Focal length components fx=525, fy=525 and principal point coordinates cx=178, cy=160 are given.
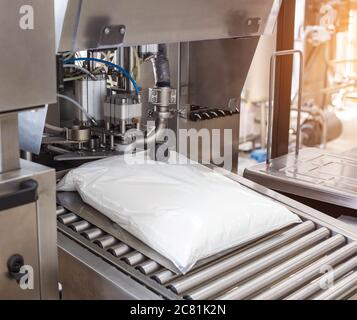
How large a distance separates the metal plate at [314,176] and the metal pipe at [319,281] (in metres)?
0.54

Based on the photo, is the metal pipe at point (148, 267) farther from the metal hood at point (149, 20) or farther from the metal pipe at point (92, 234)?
the metal hood at point (149, 20)

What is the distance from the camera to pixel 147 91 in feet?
5.58

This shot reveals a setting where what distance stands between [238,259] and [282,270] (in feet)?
0.32

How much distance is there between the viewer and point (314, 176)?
1.91 meters

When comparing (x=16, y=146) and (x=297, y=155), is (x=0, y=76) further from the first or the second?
(x=297, y=155)

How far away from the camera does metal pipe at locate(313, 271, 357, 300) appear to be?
3.53 ft

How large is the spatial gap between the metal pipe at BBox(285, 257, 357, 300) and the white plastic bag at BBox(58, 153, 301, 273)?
180mm

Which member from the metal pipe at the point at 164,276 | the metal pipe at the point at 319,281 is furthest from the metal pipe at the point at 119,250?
the metal pipe at the point at 319,281

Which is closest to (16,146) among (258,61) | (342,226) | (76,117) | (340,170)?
(76,117)

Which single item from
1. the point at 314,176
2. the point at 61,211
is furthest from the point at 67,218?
the point at 314,176

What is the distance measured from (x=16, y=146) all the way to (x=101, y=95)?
0.61m

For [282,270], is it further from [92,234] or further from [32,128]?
[32,128]

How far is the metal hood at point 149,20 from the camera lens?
3.48 ft

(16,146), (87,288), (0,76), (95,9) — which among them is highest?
(95,9)
